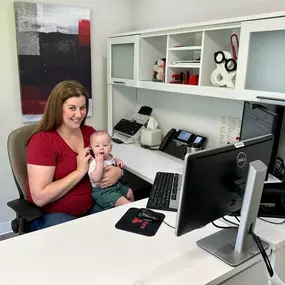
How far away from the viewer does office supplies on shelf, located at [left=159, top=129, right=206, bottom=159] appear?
91.7 inches

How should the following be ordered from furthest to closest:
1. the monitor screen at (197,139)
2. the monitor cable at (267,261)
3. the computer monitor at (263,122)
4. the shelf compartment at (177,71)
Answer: the monitor screen at (197,139) → the shelf compartment at (177,71) → the computer monitor at (263,122) → the monitor cable at (267,261)

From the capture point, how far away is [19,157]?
1.70 metres

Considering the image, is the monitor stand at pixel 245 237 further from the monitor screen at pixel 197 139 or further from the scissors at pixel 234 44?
the monitor screen at pixel 197 139

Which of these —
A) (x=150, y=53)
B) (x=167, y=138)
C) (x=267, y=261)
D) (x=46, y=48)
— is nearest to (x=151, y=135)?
(x=167, y=138)

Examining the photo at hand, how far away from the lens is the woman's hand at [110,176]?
5.89 ft

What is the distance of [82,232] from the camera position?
1263 mm

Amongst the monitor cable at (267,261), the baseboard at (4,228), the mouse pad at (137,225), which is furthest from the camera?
the baseboard at (4,228)

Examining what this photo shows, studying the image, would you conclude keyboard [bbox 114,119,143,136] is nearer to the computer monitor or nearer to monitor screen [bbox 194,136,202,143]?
monitor screen [bbox 194,136,202,143]

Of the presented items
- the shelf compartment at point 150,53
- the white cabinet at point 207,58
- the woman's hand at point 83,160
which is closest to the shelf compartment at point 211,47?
the white cabinet at point 207,58

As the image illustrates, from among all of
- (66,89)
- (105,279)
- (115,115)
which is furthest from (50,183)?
(115,115)

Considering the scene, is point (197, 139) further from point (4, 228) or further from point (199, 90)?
point (4, 228)

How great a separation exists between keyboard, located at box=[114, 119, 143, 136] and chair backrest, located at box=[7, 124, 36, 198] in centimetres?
116

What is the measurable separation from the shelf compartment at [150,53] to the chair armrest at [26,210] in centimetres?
136

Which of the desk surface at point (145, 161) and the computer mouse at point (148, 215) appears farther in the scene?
Answer: the desk surface at point (145, 161)
